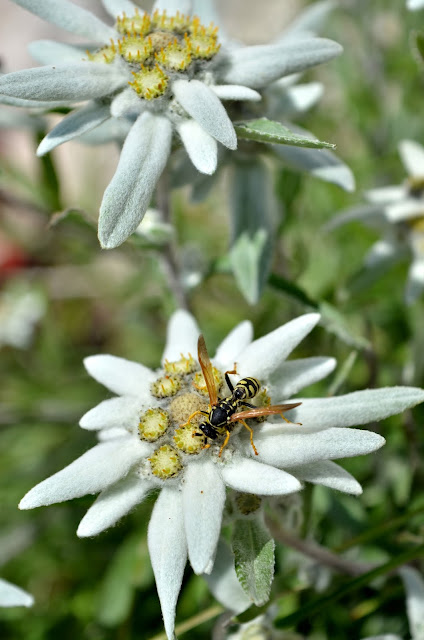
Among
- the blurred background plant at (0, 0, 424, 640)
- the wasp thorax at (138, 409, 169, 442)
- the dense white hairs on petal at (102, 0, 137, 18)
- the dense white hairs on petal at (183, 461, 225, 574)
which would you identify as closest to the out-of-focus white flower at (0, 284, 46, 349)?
the blurred background plant at (0, 0, 424, 640)

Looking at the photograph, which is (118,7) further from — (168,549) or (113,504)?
(168,549)

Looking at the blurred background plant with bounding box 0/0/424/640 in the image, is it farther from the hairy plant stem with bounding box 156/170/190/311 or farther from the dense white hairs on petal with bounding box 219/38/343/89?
the dense white hairs on petal with bounding box 219/38/343/89

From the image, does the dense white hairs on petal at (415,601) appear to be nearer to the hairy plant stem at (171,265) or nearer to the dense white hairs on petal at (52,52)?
the hairy plant stem at (171,265)

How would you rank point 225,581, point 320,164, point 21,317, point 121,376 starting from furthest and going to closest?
point 21,317 < point 320,164 < point 225,581 < point 121,376

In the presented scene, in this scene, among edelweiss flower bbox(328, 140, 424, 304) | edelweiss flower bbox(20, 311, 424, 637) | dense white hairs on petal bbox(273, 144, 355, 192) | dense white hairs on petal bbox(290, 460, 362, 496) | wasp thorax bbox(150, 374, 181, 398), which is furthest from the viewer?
edelweiss flower bbox(328, 140, 424, 304)

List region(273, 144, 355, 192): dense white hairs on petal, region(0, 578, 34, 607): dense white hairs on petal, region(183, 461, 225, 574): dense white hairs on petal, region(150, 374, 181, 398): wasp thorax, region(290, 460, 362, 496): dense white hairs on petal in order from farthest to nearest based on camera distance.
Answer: region(273, 144, 355, 192): dense white hairs on petal < region(0, 578, 34, 607): dense white hairs on petal < region(150, 374, 181, 398): wasp thorax < region(290, 460, 362, 496): dense white hairs on petal < region(183, 461, 225, 574): dense white hairs on petal

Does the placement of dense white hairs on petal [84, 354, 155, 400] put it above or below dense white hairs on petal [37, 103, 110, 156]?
below

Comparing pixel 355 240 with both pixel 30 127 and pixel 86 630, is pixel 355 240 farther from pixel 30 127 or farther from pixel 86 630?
pixel 86 630

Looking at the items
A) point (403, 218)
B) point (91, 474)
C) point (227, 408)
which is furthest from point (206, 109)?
point (403, 218)
